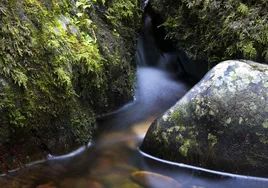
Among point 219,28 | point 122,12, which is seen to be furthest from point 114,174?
point 122,12

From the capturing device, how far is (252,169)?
137 inches

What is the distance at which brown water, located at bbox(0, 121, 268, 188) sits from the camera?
3.40 metres

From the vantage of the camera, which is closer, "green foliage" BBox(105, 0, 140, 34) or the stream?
the stream

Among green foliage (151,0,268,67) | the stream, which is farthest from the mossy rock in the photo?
green foliage (151,0,268,67)

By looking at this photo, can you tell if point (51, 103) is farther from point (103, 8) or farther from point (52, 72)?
point (103, 8)

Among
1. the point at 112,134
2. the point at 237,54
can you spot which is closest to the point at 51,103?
the point at 112,134

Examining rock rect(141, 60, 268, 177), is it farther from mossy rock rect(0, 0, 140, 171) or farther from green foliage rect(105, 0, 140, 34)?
green foliage rect(105, 0, 140, 34)

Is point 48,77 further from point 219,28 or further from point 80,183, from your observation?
point 219,28

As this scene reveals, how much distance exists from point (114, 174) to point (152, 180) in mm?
404

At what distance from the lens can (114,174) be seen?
358 cm

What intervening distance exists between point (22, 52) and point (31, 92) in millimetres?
427

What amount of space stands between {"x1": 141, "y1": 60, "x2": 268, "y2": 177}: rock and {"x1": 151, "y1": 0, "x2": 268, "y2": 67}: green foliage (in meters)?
0.85

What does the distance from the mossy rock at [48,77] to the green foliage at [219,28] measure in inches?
57.6

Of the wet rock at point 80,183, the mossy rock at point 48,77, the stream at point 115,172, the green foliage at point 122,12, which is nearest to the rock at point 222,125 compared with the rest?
the stream at point 115,172
